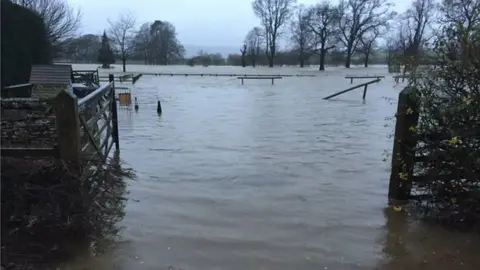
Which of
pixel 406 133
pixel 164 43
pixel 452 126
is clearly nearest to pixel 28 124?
pixel 406 133

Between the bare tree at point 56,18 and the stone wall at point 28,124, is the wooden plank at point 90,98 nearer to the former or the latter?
the stone wall at point 28,124

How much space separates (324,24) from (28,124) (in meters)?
86.1

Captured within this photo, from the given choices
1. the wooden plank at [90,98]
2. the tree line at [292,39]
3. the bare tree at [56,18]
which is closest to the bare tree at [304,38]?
the tree line at [292,39]

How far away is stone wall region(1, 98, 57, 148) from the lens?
476 cm

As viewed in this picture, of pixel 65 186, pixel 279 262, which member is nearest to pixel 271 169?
pixel 279 262

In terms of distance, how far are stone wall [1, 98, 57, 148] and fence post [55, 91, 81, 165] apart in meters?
0.26

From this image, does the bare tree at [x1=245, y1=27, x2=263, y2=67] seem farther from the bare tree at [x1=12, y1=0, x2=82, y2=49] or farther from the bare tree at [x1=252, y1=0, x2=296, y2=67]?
the bare tree at [x1=12, y1=0, x2=82, y2=49]

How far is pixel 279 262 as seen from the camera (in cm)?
435

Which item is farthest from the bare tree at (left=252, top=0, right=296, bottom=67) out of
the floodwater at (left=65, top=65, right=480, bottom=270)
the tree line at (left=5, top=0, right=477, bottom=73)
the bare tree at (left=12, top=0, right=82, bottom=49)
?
the floodwater at (left=65, top=65, right=480, bottom=270)

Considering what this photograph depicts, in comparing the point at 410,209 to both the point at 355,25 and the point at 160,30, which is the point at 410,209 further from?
the point at 160,30

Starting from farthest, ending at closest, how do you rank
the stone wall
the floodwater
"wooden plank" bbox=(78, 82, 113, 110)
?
"wooden plank" bbox=(78, 82, 113, 110)
the stone wall
the floodwater

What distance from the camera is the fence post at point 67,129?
4.39 m

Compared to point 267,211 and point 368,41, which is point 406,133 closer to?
point 267,211

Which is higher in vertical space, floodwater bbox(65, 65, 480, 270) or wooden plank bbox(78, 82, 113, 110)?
wooden plank bbox(78, 82, 113, 110)
